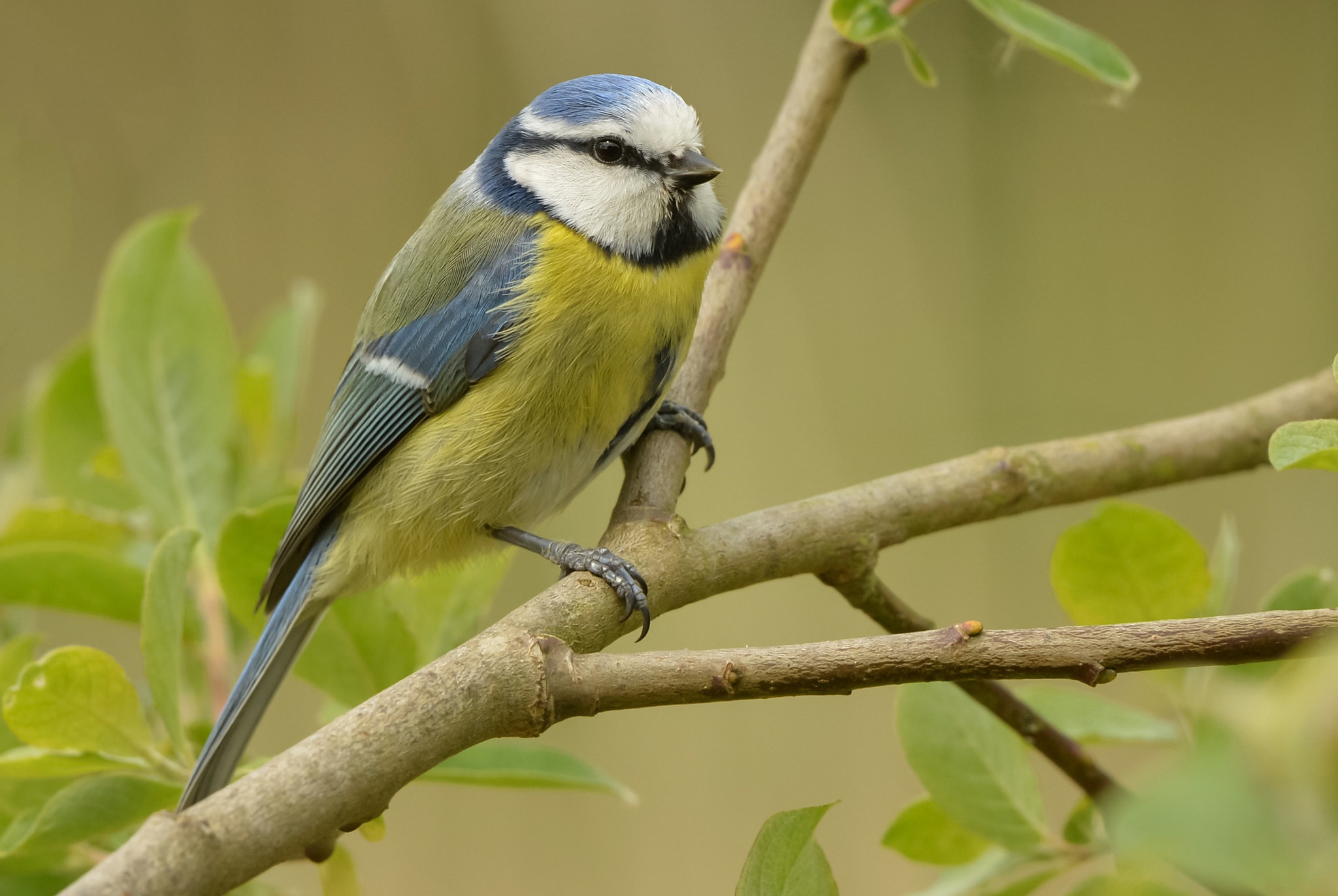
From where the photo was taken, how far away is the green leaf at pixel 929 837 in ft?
2.10

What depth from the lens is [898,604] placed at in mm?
687

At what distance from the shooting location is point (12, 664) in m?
0.64

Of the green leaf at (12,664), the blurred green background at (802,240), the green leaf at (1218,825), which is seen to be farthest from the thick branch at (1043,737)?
the blurred green background at (802,240)

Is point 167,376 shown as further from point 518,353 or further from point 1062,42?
point 1062,42

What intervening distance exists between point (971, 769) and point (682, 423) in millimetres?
387

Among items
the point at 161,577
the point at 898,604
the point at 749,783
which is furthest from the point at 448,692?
the point at 749,783

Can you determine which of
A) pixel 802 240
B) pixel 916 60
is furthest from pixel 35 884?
pixel 802 240

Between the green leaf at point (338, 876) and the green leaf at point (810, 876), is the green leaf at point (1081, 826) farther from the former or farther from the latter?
the green leaf at point (338, 876)

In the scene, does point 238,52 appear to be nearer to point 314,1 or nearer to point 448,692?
point 314,1

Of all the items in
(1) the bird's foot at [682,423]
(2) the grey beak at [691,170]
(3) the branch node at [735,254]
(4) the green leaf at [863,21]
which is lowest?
(1) the bird's foot at [682,423]

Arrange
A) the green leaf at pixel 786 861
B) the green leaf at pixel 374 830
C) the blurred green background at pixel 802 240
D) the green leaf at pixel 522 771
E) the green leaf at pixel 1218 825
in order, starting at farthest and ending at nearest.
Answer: the blurred green background at pixel 802 240, the green leaf at pixel 522 771, the green leaf at pixel 374 830, the green leaf at pixel 786 861, the green leaf at pixel 1218 825

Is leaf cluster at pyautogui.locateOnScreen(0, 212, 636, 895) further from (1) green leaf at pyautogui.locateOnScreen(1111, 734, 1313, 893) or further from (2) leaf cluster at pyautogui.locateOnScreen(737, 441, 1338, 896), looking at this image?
(1) green leaf at pyautogui.locateOnScreen(1111, 734, 1313, 893)

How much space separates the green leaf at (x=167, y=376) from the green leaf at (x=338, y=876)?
0.33 meters

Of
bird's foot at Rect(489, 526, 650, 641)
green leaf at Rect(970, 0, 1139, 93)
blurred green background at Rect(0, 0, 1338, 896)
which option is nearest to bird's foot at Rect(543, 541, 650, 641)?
bird's foot at Rect(489, 526, 650, 641)
